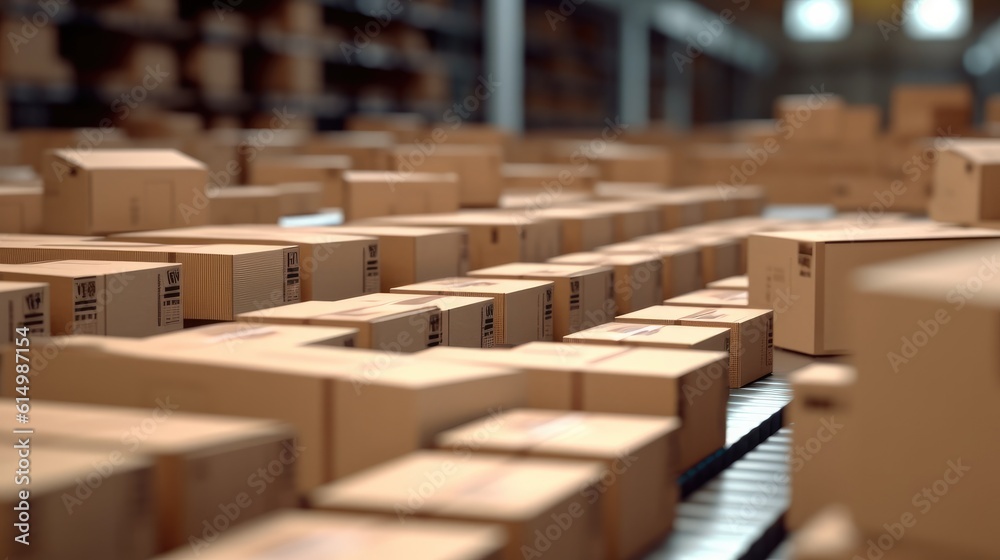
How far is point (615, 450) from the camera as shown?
2213 millimetres

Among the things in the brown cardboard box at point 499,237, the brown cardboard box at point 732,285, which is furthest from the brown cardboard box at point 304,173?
the brown cardboard box at point 732,285

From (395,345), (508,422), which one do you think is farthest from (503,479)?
(395,345)

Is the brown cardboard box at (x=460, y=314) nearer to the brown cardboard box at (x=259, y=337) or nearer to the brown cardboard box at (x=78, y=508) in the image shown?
the brown cardboard box at (x=259, y=337)

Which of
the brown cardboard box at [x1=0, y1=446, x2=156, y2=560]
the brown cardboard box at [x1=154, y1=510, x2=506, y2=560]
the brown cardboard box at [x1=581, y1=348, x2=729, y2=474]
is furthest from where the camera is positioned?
the brown cardboard box at [x1=581, y1=348, x2=729, y2=474]

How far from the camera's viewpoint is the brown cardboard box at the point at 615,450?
7.26ft

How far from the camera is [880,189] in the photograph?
29.8 ft

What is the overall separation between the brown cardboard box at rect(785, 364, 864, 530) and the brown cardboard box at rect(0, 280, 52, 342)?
6.00 feet

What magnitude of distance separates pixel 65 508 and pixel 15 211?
3323 millimetres

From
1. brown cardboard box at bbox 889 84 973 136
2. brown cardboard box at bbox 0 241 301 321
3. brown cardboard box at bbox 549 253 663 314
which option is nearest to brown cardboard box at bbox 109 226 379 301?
brown cardboard box at bbox 0 241 301 321

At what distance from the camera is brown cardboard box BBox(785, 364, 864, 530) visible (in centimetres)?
241

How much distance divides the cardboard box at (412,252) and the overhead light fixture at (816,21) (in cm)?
2232

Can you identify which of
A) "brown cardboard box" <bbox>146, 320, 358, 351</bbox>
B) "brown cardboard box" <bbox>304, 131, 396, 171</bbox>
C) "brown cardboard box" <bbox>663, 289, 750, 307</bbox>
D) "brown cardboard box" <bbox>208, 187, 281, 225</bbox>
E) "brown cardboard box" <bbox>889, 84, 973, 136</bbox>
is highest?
"brown cardboard box" <bbox>889, 84, 973, 136</bbox>

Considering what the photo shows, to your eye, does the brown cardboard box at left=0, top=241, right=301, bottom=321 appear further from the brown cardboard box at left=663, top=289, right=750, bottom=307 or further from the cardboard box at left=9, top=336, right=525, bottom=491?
the brown cardboard box at left=663, top=289, right=750, bottom=307

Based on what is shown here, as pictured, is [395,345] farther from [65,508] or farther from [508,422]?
[65,508]
